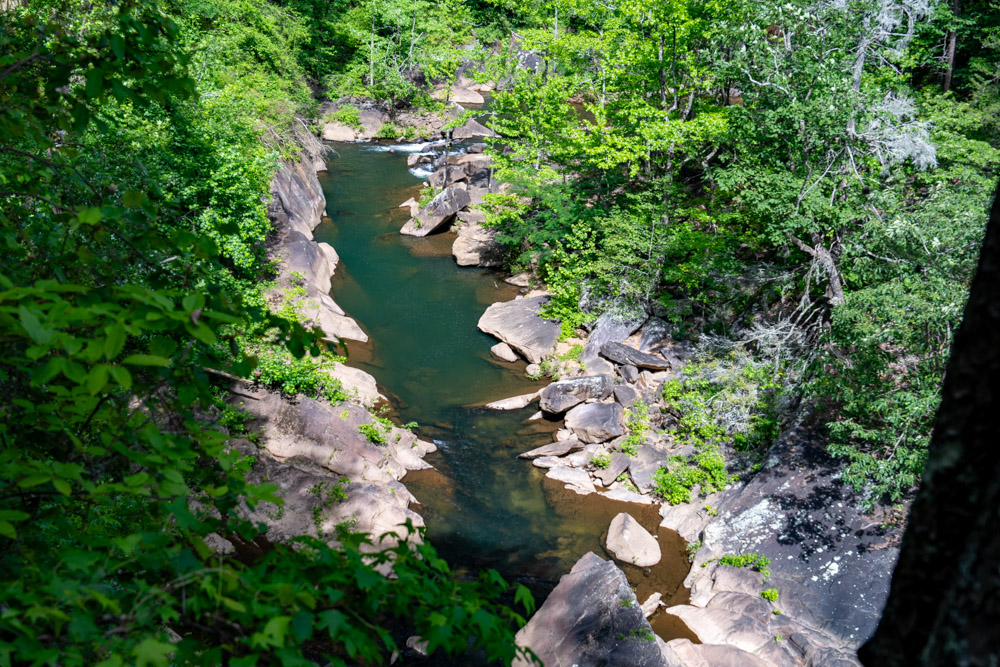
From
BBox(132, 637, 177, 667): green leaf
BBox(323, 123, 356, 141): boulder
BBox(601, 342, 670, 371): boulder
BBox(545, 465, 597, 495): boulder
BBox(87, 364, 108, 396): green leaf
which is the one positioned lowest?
BBox(545, 465, 597, 495): boulder

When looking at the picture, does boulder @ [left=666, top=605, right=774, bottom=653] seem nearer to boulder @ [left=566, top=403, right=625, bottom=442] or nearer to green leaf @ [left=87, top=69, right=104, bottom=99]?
boulder @ [left=566, top=403, right=625, bottom=442]

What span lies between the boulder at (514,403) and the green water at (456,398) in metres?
0.24

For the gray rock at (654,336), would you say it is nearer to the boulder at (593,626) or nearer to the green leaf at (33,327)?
the boulder at (593,626)

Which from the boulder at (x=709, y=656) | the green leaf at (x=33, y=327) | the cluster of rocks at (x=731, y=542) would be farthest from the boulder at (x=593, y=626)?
the green leaf at (x=33, y=327)

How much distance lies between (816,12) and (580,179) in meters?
8.85

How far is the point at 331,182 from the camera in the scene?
25.6 m

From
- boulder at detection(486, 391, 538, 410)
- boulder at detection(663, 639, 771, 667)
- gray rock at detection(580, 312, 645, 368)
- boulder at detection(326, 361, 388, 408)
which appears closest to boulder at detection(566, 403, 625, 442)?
boulder at detection(486, 391, 538, 410)

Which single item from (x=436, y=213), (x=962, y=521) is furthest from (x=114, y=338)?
(x=436, y=213)

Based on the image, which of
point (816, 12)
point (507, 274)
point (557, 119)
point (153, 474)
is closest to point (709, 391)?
point (816, 12)

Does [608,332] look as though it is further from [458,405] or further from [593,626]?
[593,626]

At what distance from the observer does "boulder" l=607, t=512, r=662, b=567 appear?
417 inches

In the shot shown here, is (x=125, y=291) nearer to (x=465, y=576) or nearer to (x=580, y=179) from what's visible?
(x=465, y=576)

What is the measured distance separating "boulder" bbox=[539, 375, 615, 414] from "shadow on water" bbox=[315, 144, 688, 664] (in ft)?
1.52

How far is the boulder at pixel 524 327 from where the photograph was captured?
16.1 meters
